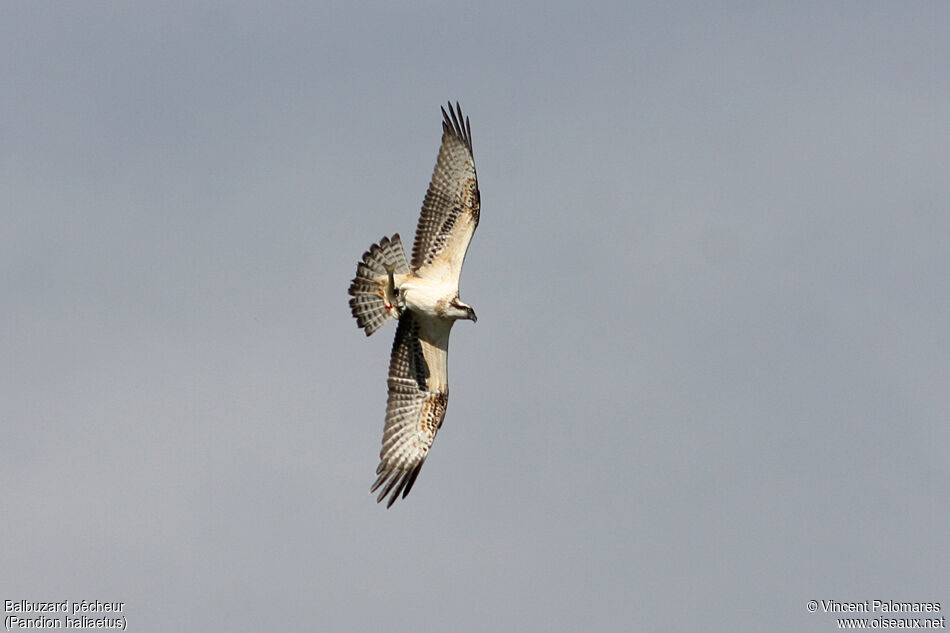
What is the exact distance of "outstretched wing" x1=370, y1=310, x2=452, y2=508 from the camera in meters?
21.8

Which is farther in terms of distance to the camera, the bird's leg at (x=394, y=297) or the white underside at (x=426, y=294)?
the bird's leg at (x=394, y=297)

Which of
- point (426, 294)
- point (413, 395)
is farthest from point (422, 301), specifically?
point (413, 395)

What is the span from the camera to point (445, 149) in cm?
2164

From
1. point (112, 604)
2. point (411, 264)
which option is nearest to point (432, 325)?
point (411, 264)

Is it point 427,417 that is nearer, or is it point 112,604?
point 112,604

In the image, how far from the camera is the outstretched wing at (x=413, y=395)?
21766 millimetres

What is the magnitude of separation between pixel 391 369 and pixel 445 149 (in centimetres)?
301

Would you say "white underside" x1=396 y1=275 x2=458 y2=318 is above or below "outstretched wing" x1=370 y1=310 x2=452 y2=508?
above

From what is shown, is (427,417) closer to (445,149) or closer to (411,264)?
(411,264)

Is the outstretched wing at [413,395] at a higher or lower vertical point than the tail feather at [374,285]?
lower

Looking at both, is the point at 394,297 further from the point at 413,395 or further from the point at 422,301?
the point at 413,395

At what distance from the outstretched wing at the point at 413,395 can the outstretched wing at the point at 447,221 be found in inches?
28.2

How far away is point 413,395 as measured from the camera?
22.2m

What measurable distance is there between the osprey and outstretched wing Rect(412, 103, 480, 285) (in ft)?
0.04
